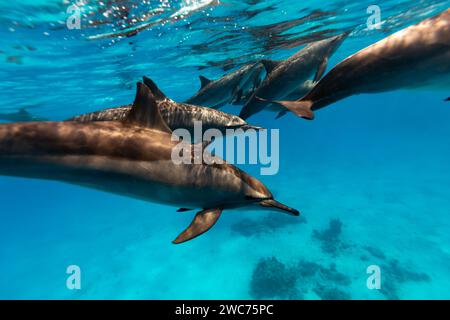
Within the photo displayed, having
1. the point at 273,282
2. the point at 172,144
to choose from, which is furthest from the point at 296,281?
the point at 172,144

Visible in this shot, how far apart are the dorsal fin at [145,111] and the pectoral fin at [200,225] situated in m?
1.40

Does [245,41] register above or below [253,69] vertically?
above

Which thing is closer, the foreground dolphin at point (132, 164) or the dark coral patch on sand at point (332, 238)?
the foreground dolphin at point (132, 164)

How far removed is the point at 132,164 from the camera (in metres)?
3.72

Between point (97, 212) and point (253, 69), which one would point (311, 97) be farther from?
point (97, 212)

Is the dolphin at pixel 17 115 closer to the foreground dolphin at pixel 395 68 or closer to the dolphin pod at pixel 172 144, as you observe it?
the dolphin pod at pixel 172 144

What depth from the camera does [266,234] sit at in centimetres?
2116

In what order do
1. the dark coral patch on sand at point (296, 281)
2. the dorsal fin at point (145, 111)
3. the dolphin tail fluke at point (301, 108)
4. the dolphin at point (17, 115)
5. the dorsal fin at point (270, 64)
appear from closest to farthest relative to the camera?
the dolphin tail fluke at point (301, 108) < the dorsal fin at point (145, 111) < the dorsal fin at point (270, 64) < the dark coral patch on sand at point (296, 281) < the dolphin at point (17, 115)

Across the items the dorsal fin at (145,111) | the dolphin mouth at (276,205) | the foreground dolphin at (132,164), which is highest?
the dorsal fin at (145,111)

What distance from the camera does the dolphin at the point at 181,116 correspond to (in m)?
5.82

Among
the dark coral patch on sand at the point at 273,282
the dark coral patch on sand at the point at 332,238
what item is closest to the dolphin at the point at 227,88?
the dark coral patch on sand at the point at 273,282

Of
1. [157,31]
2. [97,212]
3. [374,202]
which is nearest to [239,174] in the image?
[157,31]
